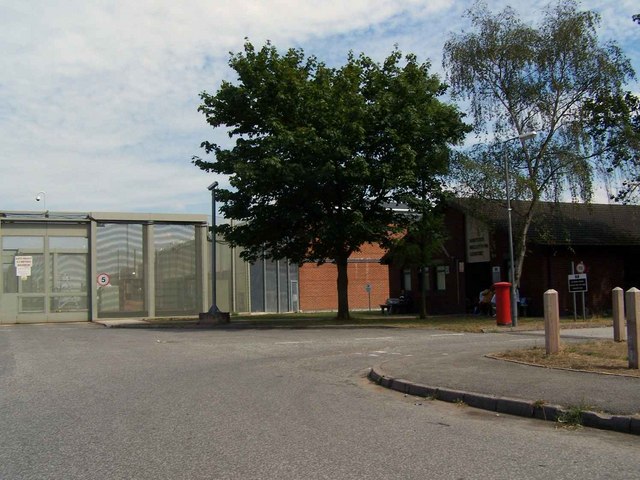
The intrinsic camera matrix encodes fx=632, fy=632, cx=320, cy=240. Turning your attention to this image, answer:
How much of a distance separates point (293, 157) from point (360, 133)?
281cm

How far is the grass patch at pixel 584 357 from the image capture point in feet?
35.7

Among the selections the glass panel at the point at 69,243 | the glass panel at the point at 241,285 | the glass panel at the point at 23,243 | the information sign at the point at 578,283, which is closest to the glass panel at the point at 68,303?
the glass panel at the point at 69,243

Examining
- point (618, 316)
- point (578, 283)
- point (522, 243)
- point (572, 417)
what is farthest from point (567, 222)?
point (572, 417)

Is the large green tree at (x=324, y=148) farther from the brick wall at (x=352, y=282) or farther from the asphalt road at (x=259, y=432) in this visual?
the brick wall at (x=352, y=282)

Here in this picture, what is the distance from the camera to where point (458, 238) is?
35.0 metres

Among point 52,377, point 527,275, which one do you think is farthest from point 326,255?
point 52,377

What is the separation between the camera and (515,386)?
9547mm

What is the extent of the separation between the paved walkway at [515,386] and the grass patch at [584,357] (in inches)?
17.1

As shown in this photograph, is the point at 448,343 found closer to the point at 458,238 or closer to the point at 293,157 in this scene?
the point at 293,157

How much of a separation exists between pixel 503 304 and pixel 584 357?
12.3 m

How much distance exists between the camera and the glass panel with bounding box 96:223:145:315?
37.8 metres

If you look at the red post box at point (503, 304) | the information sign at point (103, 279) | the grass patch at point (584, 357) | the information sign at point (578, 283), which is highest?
the information sign at point (103, 279)

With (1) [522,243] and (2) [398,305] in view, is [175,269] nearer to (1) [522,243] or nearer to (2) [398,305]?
(2) [398,305]

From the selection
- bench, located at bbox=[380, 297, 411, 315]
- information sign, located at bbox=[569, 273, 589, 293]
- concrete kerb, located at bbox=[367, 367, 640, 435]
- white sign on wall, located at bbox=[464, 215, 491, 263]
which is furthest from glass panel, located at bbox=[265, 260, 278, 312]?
concrete kerb, located at bbox=[367, 367, 640, 435]
